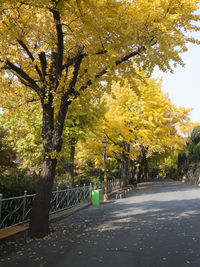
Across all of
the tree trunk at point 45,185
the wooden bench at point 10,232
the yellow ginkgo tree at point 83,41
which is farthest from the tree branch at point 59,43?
the wooden bench at point 10,232

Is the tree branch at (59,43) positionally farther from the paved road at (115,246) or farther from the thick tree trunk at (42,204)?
the paved road at (115,246)

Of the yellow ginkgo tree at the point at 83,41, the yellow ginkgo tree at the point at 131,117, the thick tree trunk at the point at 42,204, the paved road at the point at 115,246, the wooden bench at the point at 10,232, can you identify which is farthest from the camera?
the yellow ginkgo tree at the point at 131,117

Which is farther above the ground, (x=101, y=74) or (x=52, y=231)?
(x=101, y=74)

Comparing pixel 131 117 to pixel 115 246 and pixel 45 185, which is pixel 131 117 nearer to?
pixel 45 185

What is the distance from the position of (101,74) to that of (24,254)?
18.5 ft

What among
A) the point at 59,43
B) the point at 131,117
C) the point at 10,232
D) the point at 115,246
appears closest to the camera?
the point at 115,246

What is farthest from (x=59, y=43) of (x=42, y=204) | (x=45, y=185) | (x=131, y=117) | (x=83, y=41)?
(x=131, y=117)

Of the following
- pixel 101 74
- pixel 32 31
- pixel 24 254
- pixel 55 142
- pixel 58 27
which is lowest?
pixel 24 254

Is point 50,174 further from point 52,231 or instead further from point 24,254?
point 24,254

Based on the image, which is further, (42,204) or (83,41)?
(42,204)

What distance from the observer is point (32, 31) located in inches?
336

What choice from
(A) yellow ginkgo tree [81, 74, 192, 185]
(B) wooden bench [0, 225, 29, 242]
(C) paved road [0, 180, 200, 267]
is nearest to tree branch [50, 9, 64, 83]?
(B) wooden bench [0, 225, 29, 242]

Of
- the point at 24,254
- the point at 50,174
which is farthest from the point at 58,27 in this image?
the point at 24,254

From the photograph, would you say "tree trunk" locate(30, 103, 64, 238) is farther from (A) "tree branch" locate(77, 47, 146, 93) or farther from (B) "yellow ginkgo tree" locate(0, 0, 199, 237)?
(A) "tree branch" locate(77, 47, 146, 93)
